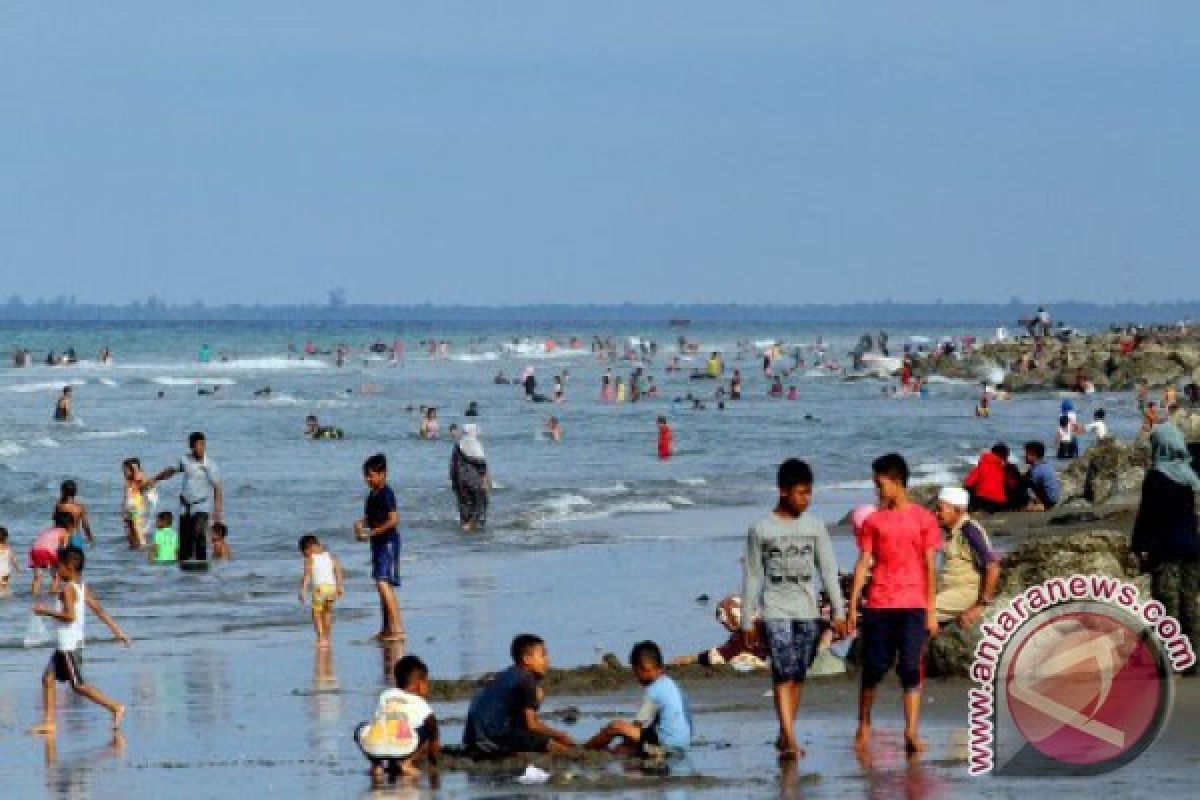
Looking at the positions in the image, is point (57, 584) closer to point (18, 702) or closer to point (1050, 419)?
point (18, 702)

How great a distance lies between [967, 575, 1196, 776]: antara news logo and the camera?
12.3 meters

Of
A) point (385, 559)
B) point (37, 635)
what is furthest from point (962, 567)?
point (37, 635)

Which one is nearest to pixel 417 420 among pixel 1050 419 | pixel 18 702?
pixel 1050 419

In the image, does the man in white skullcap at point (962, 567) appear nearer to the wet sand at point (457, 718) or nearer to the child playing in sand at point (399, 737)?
the wet sand at point (457, 718)

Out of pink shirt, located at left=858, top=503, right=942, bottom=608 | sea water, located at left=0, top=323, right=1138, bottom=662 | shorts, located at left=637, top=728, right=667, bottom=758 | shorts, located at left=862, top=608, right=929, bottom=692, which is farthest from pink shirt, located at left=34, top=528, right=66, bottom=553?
pink shirt, located at left=858, top=503, right=942, bottom=608

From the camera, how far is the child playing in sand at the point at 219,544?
90.4 feet

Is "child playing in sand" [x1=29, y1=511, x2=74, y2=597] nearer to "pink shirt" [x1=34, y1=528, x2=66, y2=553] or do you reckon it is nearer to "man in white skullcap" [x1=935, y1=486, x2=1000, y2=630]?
"pink shirt" [x1=34, y1=528, x2=66, y2=553]

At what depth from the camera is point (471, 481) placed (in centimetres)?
3186

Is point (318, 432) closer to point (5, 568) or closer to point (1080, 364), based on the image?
point (5, 568)

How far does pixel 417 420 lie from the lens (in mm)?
66688

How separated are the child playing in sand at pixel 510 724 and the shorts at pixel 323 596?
6.19 metres

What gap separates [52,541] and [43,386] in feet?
235

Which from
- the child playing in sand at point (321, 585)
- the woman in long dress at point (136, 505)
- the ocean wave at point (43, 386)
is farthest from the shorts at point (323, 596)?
→ the ocean wave at point (43, 386)

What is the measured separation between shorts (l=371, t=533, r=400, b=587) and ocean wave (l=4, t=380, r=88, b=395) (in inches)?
2759
